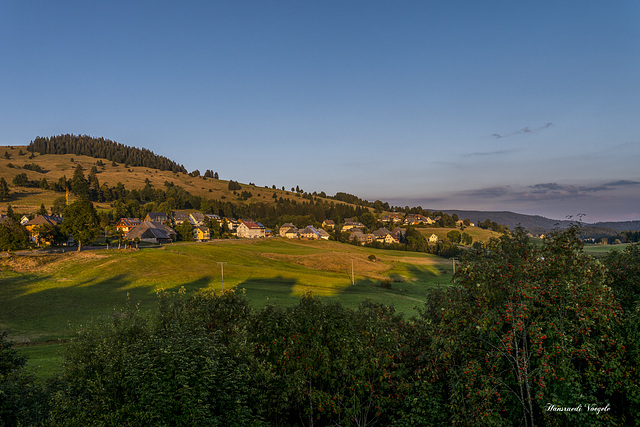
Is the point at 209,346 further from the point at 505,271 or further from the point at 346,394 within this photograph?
the point at 505,271

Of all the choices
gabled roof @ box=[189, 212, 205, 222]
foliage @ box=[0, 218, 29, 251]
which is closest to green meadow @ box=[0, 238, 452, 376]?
foliage @ box=[0, 218, 29, 251]

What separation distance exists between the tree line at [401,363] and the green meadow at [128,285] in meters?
12.6

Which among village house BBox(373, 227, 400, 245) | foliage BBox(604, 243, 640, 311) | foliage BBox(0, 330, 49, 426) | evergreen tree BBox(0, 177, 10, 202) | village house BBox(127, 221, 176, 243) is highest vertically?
evergreen tree BBox(0, 177, 10, 202)

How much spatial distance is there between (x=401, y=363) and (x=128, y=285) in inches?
2059

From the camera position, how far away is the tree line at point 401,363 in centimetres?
1151

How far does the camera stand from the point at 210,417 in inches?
453

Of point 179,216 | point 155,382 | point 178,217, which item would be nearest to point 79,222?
point 155,382

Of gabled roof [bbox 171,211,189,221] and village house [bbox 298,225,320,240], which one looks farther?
village house [bbox 298,225,320,240]

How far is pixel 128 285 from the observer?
181 feet

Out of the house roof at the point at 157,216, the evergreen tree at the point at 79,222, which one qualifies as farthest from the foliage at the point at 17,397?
the house roof at the point at 157,216

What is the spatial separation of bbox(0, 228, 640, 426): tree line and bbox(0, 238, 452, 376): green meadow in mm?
12642

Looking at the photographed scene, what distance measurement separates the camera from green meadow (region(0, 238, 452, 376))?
118ft

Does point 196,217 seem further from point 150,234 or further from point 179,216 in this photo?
point 150,234

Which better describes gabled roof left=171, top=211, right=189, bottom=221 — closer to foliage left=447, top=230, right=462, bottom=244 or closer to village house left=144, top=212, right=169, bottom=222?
village house left=144, top=212, right=169, bottom=222
